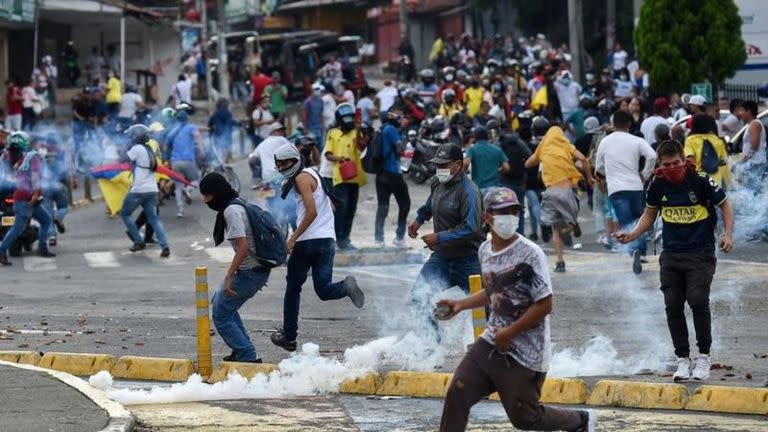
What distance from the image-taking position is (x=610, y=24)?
50.2 metres

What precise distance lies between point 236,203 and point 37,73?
30.6 metres

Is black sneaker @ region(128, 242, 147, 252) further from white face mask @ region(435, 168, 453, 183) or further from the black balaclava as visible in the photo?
white face mask @ region(435, 168, 453, 183)

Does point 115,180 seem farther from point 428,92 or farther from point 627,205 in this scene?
point 428,92

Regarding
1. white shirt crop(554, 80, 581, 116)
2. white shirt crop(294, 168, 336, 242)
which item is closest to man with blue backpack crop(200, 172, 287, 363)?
white shirt crop(294, 168, 336, 242)

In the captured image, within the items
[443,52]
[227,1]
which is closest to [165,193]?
[443,52]

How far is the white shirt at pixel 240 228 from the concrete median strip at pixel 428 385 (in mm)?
743

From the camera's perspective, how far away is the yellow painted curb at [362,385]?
11812 mm

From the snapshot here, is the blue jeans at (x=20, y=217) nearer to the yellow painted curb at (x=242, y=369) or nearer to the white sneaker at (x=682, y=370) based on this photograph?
the yellow painted curb at (x=242, y=369)

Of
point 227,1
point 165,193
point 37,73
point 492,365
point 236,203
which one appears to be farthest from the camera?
point 227,1

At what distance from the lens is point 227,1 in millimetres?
75375

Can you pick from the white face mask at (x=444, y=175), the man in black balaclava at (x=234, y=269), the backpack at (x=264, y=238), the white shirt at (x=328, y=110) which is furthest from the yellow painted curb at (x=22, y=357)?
the white shirt at (x=328, y=110)

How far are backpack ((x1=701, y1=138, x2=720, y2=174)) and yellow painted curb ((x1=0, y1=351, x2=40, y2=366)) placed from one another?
841 centimetres

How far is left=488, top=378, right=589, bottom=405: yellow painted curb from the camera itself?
11.1 metres

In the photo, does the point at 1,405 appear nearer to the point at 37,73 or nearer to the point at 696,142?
the point at 696,142
